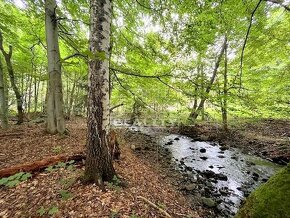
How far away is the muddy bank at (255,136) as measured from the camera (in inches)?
317

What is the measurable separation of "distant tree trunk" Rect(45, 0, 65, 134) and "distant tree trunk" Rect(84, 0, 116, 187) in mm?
4218

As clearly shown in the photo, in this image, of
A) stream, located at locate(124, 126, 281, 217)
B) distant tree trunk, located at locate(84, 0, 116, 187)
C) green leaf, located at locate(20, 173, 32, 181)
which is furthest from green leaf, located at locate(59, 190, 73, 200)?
stream, located at locate(124, 126, 281, 217)

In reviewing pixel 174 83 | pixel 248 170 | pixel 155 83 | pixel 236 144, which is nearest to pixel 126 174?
pixel 174 83

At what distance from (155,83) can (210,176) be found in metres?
4.05

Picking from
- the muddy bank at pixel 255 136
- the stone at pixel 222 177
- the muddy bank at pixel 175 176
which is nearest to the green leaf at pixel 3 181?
the muddy bank at pixel 175 176

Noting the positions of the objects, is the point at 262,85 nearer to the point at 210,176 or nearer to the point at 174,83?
the point at 210,176

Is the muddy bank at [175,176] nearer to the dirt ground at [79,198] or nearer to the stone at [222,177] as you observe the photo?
the dirt ground at [79,198]

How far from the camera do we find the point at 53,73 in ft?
22.3

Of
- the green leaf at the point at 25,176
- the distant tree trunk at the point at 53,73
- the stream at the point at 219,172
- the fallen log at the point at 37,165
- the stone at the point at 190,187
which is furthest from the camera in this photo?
the distant tree trunk at the point at 53,73

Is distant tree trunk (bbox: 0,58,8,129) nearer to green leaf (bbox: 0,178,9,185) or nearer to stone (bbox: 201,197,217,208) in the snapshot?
green leaf (bbox: 0,178,9,185)

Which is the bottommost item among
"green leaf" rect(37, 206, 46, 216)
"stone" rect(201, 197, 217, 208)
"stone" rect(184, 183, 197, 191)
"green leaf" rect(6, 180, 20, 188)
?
"stone" rect(201, 197, 217, 208)

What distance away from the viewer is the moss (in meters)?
1.71

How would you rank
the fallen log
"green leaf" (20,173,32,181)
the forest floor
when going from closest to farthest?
the forest floor, "green leaf" (20,173,32,181), the fallen log

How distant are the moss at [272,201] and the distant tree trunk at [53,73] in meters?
6.90
